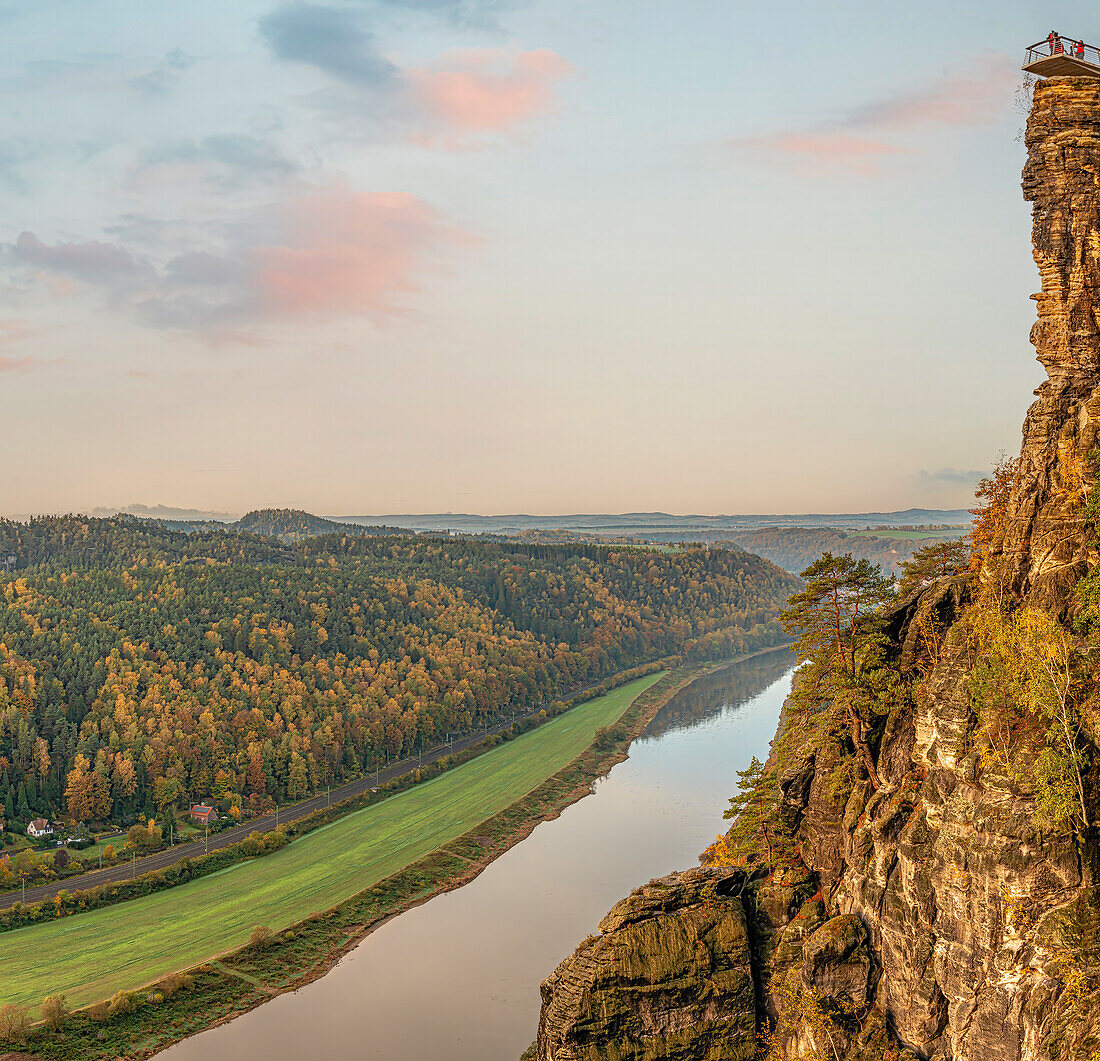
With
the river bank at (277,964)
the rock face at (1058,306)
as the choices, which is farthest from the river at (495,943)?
the rock face at (1058,306)

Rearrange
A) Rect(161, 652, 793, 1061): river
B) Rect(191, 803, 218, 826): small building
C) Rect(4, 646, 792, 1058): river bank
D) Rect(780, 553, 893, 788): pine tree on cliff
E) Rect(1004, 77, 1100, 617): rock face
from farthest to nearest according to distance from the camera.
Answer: Rect(191, 803, 218, 826): small building, Rect(4, 646, 792, 1058): river bank, Rect(161, 652, 793, 1061): river, Rect(780, 553, 893, 788): pine tree on cliff, Rect(1004, 77, 1100, 617): rock face

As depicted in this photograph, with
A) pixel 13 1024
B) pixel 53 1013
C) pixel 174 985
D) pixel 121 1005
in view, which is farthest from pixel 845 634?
pixel 13 1024

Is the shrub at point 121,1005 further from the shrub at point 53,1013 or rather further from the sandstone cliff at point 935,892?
the sandstone cliff at point 935,892

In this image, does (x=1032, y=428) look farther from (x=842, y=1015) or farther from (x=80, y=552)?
(x=80, y=552)

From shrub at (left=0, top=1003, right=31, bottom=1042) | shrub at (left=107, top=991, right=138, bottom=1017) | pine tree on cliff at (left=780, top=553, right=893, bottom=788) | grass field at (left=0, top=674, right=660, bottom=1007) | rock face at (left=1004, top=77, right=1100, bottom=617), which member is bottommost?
grass field at (left=0, top=674, right=660, bottom=1007)

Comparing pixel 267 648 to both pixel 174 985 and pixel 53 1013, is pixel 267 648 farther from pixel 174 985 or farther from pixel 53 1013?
pixel 53 1013

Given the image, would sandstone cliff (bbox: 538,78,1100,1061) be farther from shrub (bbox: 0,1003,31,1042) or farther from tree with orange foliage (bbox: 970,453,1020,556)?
shrub (bbox: 0,1003,31,1042)

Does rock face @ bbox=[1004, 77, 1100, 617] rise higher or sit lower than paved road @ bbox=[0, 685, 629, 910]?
higher

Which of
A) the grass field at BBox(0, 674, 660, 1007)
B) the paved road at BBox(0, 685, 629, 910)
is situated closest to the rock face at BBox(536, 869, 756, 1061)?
the grass field at BBox(0, 674, 660, 1007)
